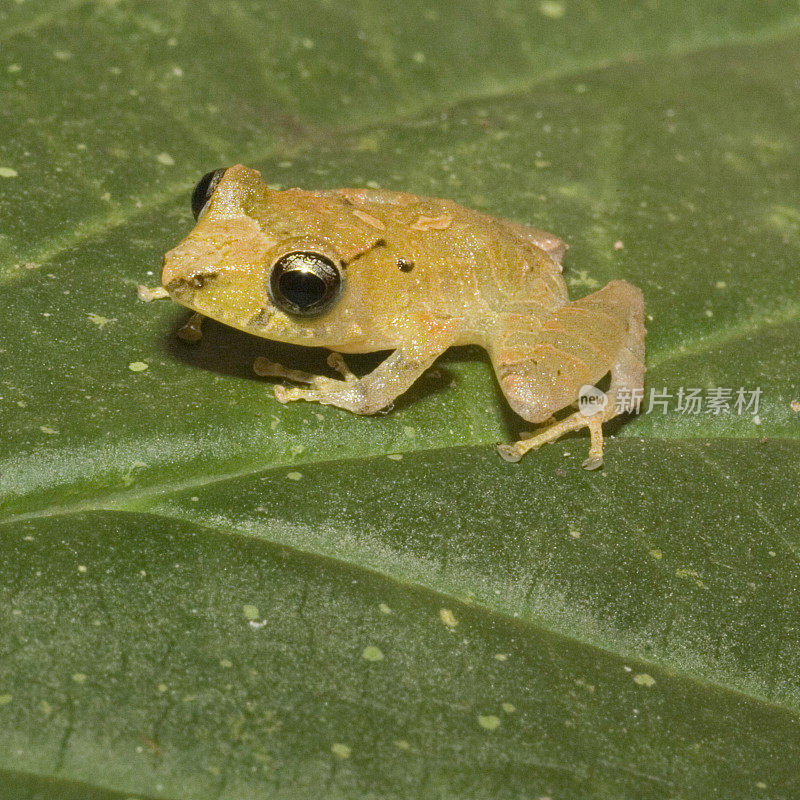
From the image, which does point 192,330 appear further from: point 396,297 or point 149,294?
point 396,297

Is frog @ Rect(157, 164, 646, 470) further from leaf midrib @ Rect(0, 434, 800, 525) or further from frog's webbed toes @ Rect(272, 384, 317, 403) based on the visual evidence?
leaf midrib @ Rect(0, 434, 800, 525)

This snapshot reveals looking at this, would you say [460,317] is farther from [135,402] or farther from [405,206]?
[135,402]

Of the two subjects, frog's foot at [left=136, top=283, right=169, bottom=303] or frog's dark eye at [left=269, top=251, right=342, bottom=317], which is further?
frog's foot at [left=136, top=283, right=169, bottom=303]

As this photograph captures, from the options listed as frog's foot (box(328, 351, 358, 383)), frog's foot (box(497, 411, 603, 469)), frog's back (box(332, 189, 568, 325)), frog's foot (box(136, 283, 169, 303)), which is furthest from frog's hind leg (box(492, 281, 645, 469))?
frog's foot (box(136, 283, 169, 303))

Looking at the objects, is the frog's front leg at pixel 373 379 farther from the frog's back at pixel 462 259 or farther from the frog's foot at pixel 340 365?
the frog's back at pixel 462 259

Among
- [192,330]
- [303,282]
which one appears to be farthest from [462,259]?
[192,330]

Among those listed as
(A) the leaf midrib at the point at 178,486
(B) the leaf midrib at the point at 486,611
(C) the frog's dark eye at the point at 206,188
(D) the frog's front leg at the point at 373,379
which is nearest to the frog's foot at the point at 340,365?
(D) the frog's front leg at the point at 373,379
